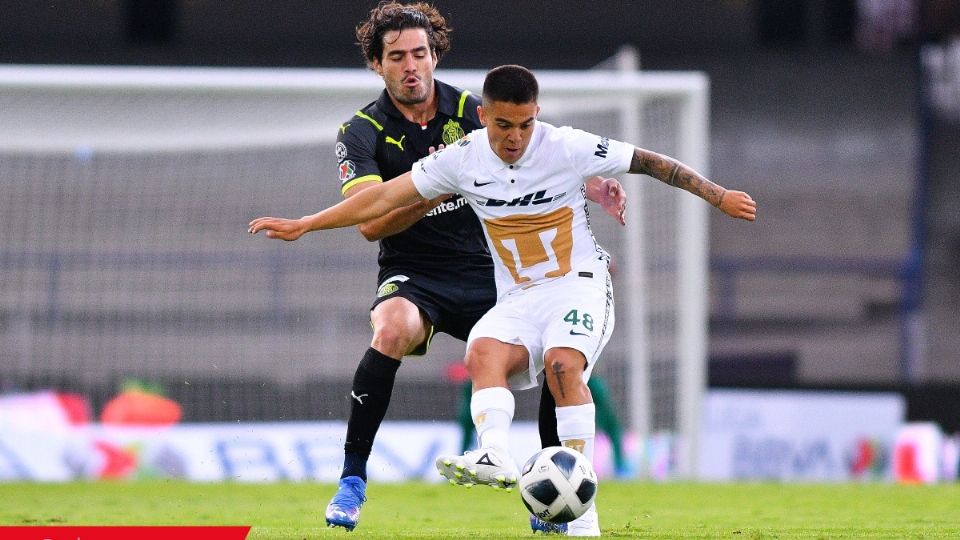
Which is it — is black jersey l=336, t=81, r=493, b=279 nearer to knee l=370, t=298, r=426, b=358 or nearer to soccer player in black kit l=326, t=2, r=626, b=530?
soccer player in black kit l=326, t=2, r=626, b=530

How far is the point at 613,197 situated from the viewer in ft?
18.5

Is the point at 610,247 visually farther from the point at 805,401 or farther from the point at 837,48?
the point at 837,48

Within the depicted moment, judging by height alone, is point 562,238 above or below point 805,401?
above

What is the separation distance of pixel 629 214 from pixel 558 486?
6.99 meters

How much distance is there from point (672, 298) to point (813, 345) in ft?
27.5

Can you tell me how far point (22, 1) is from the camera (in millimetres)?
21547

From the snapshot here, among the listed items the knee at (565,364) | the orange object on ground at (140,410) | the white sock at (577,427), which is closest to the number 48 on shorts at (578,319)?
the knee at (565,364)

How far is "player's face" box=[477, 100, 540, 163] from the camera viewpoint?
521 centimetres

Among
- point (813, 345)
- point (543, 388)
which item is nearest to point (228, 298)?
point (543, 388)

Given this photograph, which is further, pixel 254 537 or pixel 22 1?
pixel 22 1

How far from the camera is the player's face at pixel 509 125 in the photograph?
5.21 meters

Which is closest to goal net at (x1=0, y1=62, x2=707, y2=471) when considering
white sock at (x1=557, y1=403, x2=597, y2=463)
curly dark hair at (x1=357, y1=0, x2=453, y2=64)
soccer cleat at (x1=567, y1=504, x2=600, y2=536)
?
curly dark hair at (x1=357, y1=0, x2=453, y2=64)

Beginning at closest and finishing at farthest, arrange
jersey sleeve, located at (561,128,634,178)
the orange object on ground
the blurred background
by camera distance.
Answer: jersey sleeve, located at (561,128,634,178), the orange object on ground, the blurred background

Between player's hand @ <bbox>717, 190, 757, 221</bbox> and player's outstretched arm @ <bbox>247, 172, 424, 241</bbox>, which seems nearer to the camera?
player's hand @ <bbox>717, 190, 757, 221</bbox>
